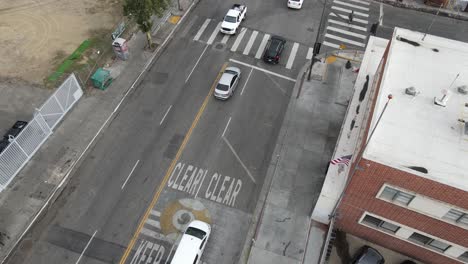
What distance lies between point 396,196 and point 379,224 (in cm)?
372

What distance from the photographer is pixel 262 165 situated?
91.5 feet

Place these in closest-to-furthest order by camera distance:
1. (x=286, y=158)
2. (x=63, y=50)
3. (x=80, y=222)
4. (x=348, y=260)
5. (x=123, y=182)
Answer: (x=348, y=260), (x=80, y=222), (x=123, y=182), (x=286, y=158), (x=63, y=50)

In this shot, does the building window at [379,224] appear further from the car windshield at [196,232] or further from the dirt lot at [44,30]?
the dirt lot at [44,30]

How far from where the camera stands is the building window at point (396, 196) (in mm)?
18381

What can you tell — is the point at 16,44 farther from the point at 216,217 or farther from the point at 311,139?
the point at 311,139

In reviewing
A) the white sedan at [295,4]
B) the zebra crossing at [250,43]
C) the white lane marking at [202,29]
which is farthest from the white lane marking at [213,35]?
the white sedan at [295,4]

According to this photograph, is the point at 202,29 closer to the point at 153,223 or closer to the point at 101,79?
the point at 101,79

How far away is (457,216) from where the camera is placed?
17.8 meters

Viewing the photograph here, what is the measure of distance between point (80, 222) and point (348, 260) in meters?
19.1

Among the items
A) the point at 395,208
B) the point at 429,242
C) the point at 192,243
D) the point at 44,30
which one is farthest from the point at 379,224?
the point at 44,30

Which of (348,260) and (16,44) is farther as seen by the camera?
(16,44)

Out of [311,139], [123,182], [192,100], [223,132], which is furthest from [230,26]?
[123,182]

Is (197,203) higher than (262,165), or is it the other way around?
(262,165)

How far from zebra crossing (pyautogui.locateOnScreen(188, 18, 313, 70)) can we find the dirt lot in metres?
10.6
